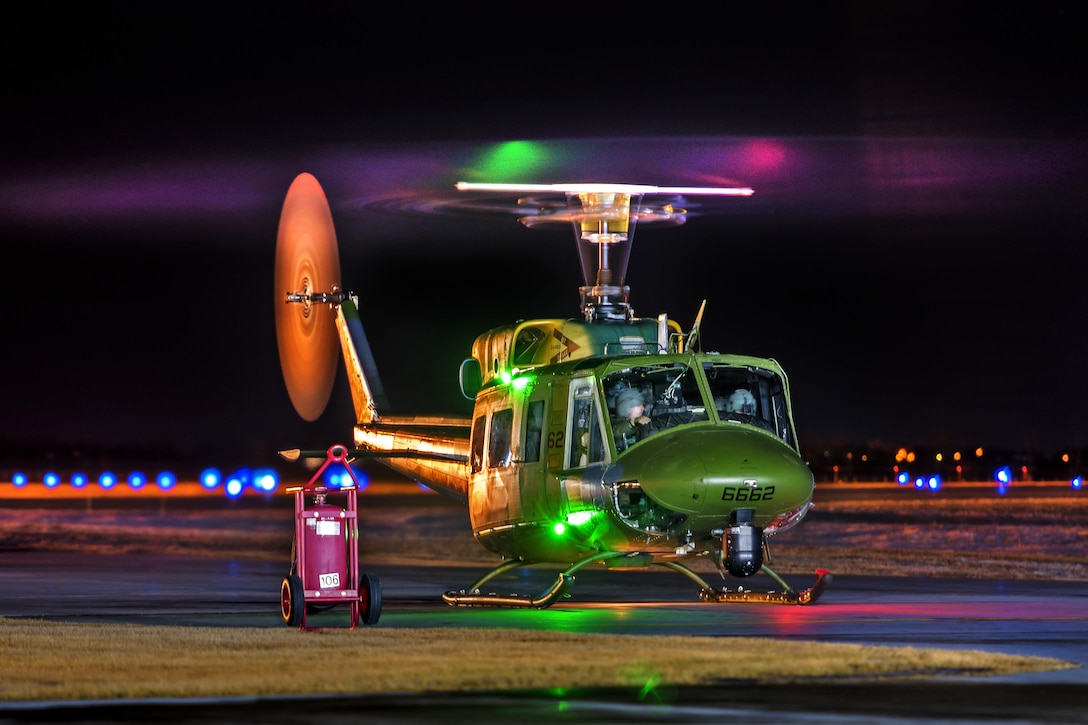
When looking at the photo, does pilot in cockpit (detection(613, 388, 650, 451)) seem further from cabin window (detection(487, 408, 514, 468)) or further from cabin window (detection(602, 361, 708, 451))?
cabin window (detection(487, 408, 514, 468))

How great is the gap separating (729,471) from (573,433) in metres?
2.19

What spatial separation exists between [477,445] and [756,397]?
389 cm

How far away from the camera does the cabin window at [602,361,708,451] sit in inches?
702

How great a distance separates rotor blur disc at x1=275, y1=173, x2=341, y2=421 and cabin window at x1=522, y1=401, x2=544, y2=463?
766 cm

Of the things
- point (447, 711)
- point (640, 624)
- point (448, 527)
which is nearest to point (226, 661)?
point (447, 711)

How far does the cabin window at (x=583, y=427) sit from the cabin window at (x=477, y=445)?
2470 mm

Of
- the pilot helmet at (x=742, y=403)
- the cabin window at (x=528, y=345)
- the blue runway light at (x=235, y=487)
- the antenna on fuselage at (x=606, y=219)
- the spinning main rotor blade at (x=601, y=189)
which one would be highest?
the spinning main rotor blade at (x=601, y=189)

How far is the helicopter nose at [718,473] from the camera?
16.6 metres

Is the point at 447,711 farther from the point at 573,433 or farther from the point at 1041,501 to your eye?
the point at 1041,501

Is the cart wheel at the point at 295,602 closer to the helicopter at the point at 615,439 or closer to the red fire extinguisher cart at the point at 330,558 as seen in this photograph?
the red fire extinguisher cart at the point at 330,558

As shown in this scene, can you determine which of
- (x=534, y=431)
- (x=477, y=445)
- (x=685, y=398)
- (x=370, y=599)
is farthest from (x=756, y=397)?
(x=370, y=599)

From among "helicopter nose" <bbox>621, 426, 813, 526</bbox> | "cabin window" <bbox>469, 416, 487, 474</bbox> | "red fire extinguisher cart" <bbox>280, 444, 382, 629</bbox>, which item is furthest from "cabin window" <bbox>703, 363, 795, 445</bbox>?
"red fire extinguisher cart" <bbox>280, 444, 382, 629</bbox>

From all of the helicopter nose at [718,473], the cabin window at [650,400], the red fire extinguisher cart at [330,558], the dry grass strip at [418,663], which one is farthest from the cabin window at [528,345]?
the dry grass strip at [418,663]

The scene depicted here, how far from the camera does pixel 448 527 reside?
53.6m
